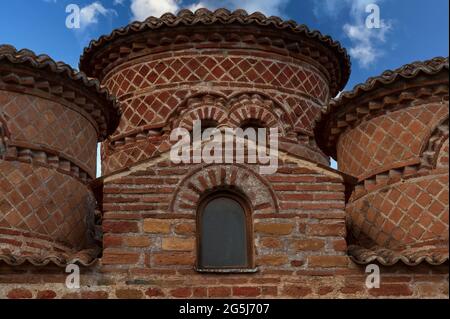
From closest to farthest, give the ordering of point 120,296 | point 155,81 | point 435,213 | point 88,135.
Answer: point 120,296 → point 435,213 → point 88,135 → point 155,81

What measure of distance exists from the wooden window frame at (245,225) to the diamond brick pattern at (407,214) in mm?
2154

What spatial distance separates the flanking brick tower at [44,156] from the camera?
38.0ft

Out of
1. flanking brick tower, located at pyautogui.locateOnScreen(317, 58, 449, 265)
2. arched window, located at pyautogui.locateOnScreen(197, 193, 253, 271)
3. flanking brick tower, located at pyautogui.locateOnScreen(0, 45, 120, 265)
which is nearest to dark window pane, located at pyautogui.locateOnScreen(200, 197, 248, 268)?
arched window, located at pyautogui.locateOnScreen(197, 193, 253, 271)

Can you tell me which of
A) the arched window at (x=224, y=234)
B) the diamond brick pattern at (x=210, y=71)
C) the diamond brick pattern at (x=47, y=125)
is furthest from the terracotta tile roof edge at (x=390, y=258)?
the diamond brick pattern at (x=210, y=71)

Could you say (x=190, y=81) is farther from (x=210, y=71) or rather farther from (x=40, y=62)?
(x=40, y=62)

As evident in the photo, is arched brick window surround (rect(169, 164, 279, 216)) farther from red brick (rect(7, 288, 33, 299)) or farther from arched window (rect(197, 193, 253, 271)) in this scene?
red brick (rect(7, 288, 33, 299))

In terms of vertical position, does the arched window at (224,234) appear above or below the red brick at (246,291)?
above

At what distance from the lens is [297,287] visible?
10148mm

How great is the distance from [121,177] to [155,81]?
4786 mm

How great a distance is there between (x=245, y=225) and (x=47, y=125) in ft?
10.6

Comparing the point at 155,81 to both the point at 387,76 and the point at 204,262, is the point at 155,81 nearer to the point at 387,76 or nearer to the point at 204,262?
the point at 387,76

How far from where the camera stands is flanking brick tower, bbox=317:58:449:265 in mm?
11562

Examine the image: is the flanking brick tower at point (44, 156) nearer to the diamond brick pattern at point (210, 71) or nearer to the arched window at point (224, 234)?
the arched window at point (224, 234)

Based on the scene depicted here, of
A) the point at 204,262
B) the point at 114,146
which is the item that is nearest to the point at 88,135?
the point at 114,146
